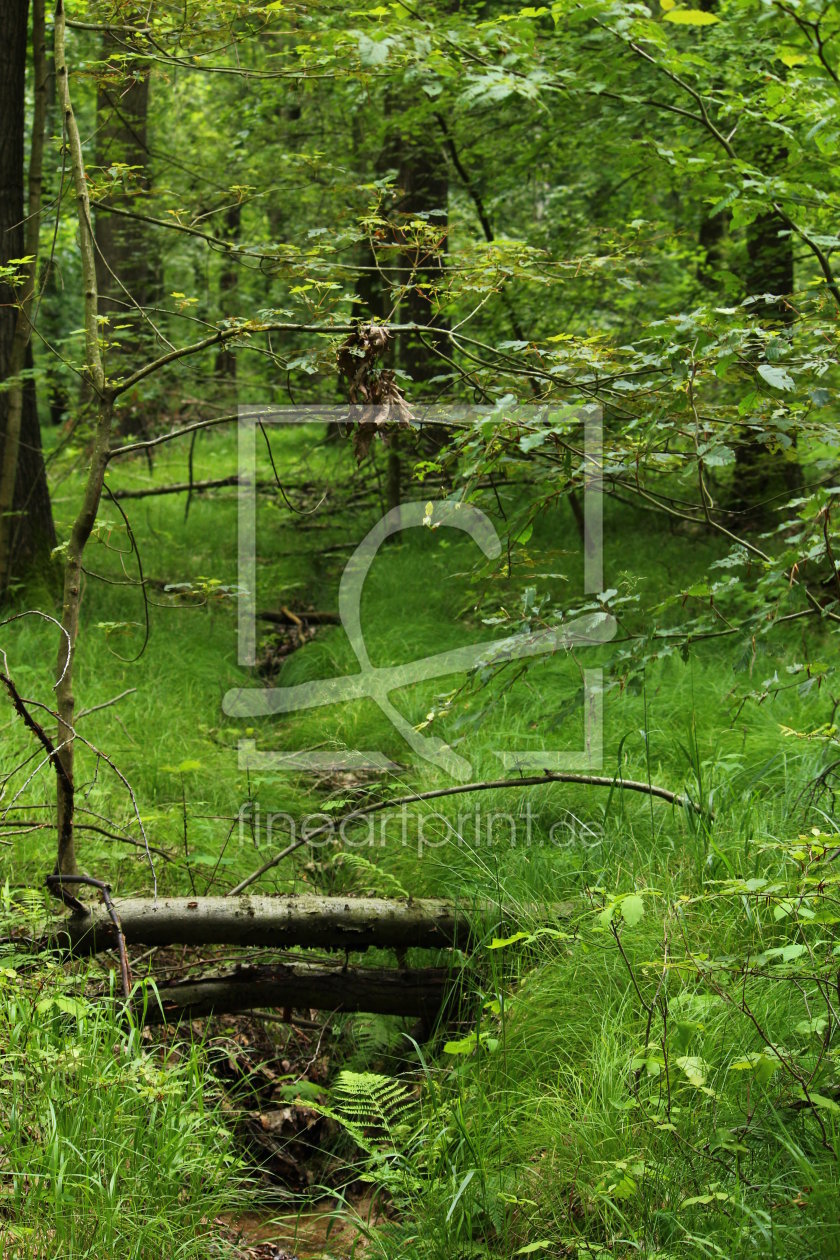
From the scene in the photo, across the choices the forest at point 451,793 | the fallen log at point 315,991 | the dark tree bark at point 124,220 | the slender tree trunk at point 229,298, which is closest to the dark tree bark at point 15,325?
the forest at point 451,793

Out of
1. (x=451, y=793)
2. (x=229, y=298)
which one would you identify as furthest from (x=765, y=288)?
(x=451, y=793)

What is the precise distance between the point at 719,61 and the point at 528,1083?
6.06 metres

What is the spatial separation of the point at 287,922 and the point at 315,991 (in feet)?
0.96

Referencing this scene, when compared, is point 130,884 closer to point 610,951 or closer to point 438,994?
point 438,994

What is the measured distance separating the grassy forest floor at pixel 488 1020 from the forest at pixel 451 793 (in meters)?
0.02

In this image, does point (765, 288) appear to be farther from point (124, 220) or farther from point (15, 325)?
point (124, 220)

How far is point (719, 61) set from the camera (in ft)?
20.7

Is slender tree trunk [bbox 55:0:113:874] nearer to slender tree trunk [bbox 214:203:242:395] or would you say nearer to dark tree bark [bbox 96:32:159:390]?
dark tree bark [bbox 96:32:159:390]

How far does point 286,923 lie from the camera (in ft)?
10.8

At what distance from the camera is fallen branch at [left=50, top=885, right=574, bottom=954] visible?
317 centimetres

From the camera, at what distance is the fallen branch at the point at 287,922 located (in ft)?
10.4

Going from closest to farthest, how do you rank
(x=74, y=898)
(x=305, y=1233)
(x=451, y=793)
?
1. (x=305, y=1233)
2. (x=74, y=898)
3. (x=451, y=793)

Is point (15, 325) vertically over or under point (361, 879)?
over

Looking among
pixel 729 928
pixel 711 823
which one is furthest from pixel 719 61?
pixel 729 928
